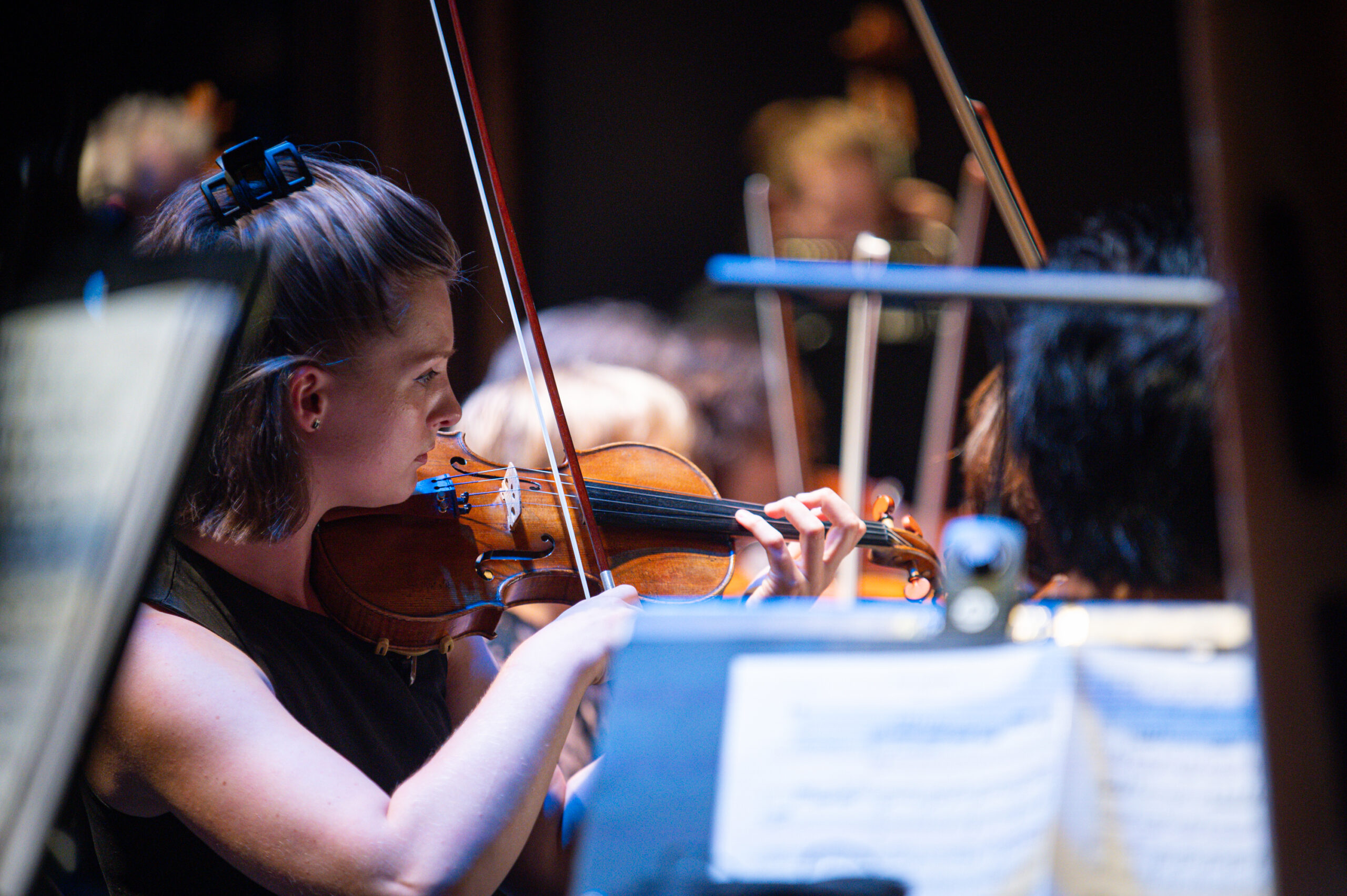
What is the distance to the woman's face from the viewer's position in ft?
1.68

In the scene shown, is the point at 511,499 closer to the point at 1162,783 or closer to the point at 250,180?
the point at 250,180

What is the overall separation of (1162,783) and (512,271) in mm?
442

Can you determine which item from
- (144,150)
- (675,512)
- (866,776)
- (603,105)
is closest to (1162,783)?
(866,776)

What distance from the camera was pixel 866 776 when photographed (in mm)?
472

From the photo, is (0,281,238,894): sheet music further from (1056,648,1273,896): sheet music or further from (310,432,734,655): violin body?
(1056,648,1273,896): sheet music

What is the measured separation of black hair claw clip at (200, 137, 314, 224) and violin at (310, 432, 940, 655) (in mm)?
158

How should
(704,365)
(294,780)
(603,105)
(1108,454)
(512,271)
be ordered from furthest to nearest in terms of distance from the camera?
(704,365)
(603,105)
(1108,454)
(512,271)
(294,780)

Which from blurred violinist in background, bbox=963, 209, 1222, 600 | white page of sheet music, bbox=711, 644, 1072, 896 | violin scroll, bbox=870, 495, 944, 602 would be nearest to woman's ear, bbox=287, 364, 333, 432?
white page of sheet music, bbox=711, 644, 1072, 896

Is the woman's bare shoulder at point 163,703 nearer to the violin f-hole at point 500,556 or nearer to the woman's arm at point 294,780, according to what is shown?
the woman's arm at point 294,780

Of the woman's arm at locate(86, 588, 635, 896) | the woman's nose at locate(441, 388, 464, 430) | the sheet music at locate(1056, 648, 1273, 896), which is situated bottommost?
the sheet music at locate(1056, 648, 1273, 896)

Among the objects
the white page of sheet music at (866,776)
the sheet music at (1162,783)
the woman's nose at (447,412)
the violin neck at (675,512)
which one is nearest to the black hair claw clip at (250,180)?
the woman's nose at (447,412)

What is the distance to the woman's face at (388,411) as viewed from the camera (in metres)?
0.51

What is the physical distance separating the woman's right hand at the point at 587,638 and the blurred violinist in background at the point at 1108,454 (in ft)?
1.04

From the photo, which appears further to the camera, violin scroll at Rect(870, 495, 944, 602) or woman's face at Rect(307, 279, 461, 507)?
violin scroll at Rect(870, 495, 944, 602)
